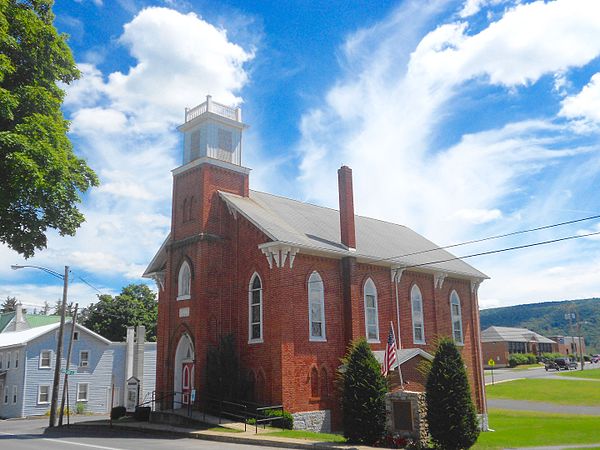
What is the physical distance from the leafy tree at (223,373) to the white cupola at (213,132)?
9.36 meters

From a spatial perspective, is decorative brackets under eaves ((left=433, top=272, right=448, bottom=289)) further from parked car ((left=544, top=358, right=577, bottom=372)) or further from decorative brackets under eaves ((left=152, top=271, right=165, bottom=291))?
parked car ((left=544, top=358, right=577, bottom=372))

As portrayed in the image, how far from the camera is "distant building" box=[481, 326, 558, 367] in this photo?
103 meters

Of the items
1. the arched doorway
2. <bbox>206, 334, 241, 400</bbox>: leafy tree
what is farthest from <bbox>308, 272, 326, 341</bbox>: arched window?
the arched doorway

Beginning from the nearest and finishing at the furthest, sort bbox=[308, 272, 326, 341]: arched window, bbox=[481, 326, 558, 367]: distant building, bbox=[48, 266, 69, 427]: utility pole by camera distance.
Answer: bbox=[308, 272, 326, 341]: arched window, bbox=[48, 266, 69, 427]: utility pole, bbox=[481, 326, 558, 367]: distant building

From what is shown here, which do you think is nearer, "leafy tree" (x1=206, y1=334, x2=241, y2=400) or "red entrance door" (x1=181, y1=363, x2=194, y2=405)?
"leafy tree" (x1=206, y1=334, x2=241, y2=400)

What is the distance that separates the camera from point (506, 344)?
104750 mm

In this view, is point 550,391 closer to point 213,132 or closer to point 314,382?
point 314,382

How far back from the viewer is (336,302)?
2852 centimetres

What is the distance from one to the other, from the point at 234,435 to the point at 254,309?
23.3 ft

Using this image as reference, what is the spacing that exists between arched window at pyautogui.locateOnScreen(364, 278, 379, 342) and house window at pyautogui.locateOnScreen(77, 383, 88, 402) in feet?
93.5

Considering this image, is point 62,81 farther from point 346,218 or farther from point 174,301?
point 346,218

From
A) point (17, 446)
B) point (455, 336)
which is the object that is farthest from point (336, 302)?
point (17, 446)

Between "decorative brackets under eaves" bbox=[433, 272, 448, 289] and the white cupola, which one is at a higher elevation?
the white cupola

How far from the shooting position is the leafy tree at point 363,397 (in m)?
20.6
